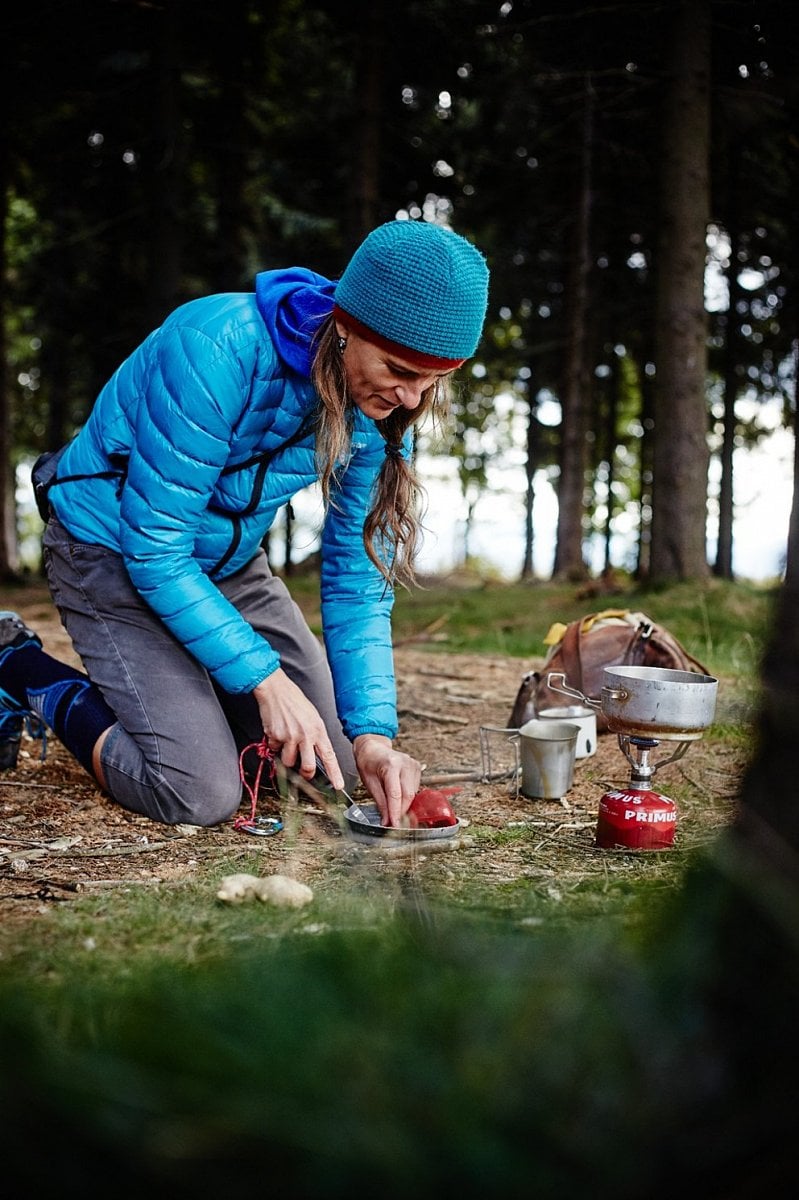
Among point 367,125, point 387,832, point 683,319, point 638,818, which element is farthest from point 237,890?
point 367,125

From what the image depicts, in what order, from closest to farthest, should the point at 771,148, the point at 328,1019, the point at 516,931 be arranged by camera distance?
the point at 328,1019
the point at 516,931
the point at 771,148

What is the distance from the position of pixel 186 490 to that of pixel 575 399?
10819 millimetres

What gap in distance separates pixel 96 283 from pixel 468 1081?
50.7 ft

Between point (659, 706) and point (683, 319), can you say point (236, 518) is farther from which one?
point (683, 319)

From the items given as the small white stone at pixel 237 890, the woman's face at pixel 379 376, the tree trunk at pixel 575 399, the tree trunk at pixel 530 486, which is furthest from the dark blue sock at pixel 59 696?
the tree trunk at pixel 530 486

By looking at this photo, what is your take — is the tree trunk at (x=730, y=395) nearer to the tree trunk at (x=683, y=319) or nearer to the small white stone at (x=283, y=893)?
the tree trunk at (x=683, y=319)

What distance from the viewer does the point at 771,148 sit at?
12398mm

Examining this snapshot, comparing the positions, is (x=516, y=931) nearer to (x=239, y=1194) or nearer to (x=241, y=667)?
(x=239, y=1194)

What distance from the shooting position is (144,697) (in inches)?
Result: 114

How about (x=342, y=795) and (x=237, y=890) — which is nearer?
(x=237, y=890)

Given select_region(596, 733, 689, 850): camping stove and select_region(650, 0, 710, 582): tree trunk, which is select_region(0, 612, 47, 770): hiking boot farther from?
select_region(650, 0, 710, 582): tree trunk

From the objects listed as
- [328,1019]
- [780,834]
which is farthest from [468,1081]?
[780,834]

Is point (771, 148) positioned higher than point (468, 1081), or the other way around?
point (771, 148)

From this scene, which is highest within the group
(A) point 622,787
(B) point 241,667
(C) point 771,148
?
(C) point 771,148
